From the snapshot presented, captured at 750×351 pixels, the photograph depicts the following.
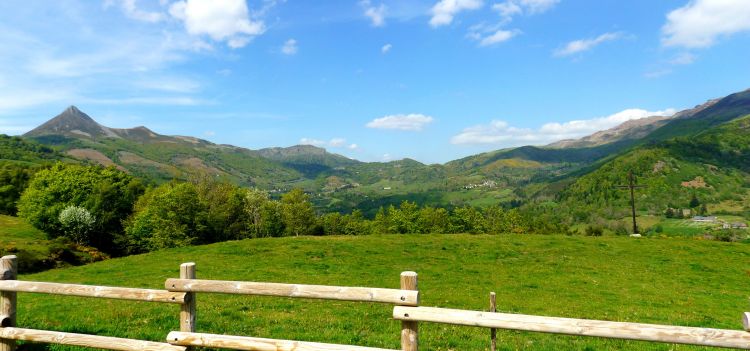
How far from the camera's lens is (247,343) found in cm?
816

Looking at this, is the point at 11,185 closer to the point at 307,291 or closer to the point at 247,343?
the point at 247,343

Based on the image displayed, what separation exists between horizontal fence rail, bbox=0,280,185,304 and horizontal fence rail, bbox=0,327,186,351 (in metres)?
0.90

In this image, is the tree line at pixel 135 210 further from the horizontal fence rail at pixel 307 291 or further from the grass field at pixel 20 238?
the horizontal fence rail at pixel 307 291

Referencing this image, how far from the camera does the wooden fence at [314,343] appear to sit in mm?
6703

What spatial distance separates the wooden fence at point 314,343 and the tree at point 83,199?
77.9 m

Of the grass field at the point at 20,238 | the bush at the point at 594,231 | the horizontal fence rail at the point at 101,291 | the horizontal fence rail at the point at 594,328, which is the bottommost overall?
the bush at the point at 594,231

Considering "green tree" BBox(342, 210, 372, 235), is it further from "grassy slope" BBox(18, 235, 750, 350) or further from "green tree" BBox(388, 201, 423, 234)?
"grassy slope" BBox(18, 235, 750, 350)

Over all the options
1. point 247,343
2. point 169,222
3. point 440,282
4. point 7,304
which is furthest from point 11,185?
point 247,343

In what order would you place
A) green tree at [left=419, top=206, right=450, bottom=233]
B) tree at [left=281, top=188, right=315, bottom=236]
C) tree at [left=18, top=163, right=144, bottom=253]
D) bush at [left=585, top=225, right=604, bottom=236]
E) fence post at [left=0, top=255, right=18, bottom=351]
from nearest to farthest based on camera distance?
1. fence post at [left=0, top=255, right=18, bottom=351]
2. bush at [left=585, top=225, right=604, bottom=236]
3. tree at [left=18, top=163, right=144, bottom=253]
4. tree at [left=281, top=188, right=315, bottom=236]
5. green tree at [left=419, top=206, right=450, bottom=233]

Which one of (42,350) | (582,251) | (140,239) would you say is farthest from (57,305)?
(140,239)

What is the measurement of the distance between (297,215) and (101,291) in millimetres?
116817

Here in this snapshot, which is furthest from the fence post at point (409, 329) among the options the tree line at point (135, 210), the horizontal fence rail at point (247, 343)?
the tree line at point (135, 210)

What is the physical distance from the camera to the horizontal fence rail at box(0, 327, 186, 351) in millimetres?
8547

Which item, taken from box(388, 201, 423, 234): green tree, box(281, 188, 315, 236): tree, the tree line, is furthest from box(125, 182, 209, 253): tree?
box(388, 201, 423, 234): green tree
